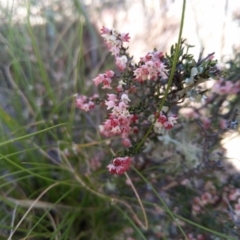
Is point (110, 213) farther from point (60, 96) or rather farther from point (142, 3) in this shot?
point (142, 3)

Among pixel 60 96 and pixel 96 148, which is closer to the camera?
pixel 96 148

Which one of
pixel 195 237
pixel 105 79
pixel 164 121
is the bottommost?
pixel 195 237

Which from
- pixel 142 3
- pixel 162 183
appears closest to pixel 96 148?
pixel 162 183

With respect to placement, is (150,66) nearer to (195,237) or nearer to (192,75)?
(192,75)

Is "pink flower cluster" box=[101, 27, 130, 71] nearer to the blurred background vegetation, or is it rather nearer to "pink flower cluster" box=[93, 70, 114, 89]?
"pink flower cluster" box=[93, 70, 114, 89]

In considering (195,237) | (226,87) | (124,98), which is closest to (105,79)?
(124,98)
